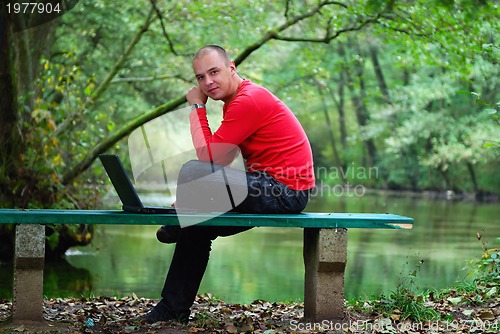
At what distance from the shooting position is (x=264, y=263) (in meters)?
12.0

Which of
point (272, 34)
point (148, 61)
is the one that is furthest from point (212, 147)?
point (148, 61)

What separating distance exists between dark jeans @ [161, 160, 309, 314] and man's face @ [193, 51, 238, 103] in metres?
0.55

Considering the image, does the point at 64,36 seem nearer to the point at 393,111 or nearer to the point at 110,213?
the point at 110,213

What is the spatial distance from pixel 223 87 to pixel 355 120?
4140 cm

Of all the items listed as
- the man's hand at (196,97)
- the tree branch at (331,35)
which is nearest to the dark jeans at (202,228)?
the man's hand at (196,97)

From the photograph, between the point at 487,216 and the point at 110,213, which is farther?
the point at 487,216

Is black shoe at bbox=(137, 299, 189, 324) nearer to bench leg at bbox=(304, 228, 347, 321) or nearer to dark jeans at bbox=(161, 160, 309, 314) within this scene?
dark jeans at bbox=(161, 160, 309, 314)

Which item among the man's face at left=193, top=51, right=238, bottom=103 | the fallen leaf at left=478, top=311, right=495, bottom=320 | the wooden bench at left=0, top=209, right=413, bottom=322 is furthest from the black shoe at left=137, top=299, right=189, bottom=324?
the fallen leaf at left=478, top=311, right=495, bottom=320

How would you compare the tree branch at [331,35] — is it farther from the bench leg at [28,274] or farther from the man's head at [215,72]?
the bench leg at [28,274]

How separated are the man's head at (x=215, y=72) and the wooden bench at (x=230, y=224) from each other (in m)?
0.85

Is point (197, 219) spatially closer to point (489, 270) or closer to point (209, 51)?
point (209, 51)

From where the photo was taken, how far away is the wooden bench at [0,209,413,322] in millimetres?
4625

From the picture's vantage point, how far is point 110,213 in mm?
4703

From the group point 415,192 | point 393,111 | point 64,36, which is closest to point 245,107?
point 64,36
